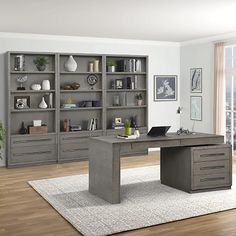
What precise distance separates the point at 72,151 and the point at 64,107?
0.90 m

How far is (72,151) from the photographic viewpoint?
811 centimetres

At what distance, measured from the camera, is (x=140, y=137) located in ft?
18.2

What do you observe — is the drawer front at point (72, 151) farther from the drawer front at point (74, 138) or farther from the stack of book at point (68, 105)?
the stack of book at point (68, 105)

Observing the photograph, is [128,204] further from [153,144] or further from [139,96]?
[139,96]

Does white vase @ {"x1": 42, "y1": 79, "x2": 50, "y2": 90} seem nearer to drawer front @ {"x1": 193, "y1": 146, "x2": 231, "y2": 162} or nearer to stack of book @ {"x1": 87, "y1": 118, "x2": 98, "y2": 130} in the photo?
stack of book @ {"x1": 87, "y1": 118, "x2": 98, "y2": 130}

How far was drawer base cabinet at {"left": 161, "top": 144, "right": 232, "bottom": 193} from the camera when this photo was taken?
217 inches

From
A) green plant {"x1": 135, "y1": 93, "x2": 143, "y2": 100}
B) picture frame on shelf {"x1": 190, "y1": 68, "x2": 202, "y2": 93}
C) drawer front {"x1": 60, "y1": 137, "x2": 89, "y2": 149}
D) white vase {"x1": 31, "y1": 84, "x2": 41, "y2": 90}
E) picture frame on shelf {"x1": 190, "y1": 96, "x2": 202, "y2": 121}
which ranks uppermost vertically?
picture frame on shelf {"x1": 190, "y1": 68, "x2": 202, "y2": 93}

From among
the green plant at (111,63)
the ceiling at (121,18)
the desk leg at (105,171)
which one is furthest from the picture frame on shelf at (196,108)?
the desk leg at (105,171)

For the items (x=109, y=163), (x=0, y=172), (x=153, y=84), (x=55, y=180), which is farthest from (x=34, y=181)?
(x=153, y=84)

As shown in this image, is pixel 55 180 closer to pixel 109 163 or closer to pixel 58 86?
pixel 109 163

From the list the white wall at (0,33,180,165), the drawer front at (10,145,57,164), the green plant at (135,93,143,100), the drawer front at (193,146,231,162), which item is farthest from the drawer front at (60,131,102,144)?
the drawer front at (193,146,231,162)

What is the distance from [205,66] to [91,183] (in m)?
4.38

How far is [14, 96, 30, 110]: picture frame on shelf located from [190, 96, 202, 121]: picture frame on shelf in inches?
146

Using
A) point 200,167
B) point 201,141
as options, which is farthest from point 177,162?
point 201,141
